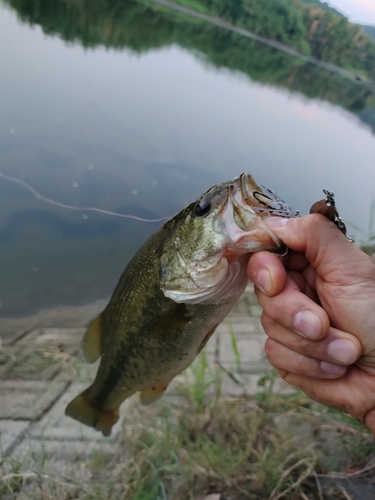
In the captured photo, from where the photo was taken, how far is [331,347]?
1306 mm

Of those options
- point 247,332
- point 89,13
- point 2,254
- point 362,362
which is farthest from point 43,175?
point 89,13

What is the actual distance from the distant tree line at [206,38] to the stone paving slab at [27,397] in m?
13.3

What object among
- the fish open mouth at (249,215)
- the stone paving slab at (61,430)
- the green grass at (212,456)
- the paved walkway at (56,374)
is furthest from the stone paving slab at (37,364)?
the fish open mouth at (249,215)

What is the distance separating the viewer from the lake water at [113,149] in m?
5.06

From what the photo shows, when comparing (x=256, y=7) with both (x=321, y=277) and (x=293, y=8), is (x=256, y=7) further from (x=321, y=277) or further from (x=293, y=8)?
(x=321, y=277)

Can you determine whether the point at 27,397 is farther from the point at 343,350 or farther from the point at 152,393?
the point at 343,350

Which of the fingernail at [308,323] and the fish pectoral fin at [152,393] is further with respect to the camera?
the fish pectoral fin at [152,393]

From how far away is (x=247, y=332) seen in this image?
12.5ft

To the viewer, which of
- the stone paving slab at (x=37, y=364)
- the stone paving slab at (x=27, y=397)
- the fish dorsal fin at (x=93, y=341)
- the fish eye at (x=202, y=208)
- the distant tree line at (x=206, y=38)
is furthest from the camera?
the distant tree line at (x=206, y=38)

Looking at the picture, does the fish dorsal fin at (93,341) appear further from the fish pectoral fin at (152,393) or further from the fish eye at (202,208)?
the fish eye at (202,208)

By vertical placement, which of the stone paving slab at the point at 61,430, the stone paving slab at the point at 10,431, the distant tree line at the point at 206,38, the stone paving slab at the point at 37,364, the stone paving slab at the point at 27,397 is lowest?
the distant tree line at the point at 206,38

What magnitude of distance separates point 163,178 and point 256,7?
170ft

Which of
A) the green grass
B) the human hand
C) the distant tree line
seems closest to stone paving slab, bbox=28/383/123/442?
the green grass

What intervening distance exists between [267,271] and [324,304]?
0.95ft
